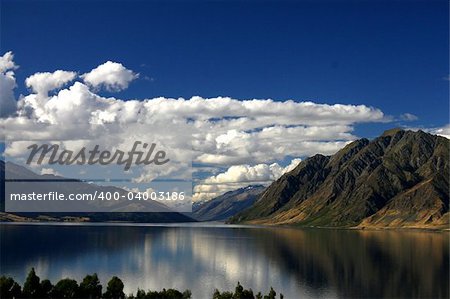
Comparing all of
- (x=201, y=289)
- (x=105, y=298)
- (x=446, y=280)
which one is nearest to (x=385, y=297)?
(x=446, y=280)

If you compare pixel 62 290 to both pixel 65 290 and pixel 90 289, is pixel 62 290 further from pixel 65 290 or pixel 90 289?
pixel 90 289

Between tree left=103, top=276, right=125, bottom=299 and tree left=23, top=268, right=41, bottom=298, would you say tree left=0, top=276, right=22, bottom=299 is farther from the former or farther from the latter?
tree left=103, top=276, right=125, bottom=299

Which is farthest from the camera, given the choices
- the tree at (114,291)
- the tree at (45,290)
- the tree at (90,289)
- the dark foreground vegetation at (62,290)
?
the tree at (114,291)

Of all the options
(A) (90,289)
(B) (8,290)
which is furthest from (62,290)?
(B) (8,290)

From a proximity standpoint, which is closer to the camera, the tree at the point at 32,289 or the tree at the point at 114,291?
the tree at the point at 32,289

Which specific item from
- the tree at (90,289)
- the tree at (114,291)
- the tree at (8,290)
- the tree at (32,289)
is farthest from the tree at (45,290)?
the tree at (114,291)

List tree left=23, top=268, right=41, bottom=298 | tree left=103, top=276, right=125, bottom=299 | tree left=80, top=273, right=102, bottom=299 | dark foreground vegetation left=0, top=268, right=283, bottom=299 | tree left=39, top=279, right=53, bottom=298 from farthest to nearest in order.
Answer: tree left=103, top=276, right=125, bottom=299 → tree left=80, top=273, right=102, bottom=299 → tree left=39, top=279, right=53, bottom=298 → tree left=23, top=268, right=41, bottom=298 → dark foreground vegetation left=0, top=268, right=283, bottom=299

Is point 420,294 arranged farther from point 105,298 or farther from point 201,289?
point 105,298

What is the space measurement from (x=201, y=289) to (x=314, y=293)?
1239 inches

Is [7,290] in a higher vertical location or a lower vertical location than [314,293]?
higher

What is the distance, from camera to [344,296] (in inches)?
5468

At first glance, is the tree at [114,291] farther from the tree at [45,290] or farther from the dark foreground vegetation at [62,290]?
the tree at [45,290]

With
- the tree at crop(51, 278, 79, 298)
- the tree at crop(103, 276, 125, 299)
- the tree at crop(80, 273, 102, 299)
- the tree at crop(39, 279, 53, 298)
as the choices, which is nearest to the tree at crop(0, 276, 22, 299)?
the tree at crop(39, 279, 53, 298)

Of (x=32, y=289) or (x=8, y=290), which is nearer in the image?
(x=8, y=290)
